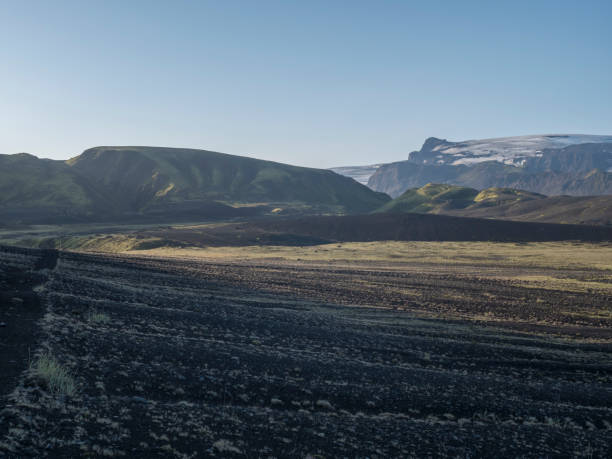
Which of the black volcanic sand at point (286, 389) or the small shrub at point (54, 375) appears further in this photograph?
the small shrub at point (54, 375)

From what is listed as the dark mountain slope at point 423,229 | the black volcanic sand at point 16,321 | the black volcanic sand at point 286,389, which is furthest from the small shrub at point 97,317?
the dark mountain slope at point 423,229

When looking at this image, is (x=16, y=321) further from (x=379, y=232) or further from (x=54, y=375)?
(x=379, y=232)

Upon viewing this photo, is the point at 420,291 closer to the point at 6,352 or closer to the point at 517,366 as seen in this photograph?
the point at 517,366

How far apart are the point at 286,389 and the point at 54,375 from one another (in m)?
6.44

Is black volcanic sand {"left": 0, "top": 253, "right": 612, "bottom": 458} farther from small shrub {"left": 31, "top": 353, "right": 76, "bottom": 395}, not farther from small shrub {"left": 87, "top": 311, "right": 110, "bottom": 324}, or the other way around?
small shrub {"left": 87, "top": 311, "right": 110, "bottom": 324}

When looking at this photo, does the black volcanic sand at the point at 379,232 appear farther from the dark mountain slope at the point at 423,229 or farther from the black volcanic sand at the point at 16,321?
the black volcanic sand at the point at 16,321

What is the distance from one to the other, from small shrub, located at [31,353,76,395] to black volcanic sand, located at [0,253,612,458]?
25 cm

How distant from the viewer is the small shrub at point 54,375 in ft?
30.1

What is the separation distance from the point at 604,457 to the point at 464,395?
447 cm

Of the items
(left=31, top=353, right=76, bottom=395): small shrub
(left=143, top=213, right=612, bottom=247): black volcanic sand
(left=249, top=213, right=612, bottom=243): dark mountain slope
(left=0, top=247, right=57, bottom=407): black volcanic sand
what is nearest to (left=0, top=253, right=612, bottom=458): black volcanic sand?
(left=31, top=353, right=76, bottom=395): small shrub

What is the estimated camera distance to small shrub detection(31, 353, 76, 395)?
919 centimetres

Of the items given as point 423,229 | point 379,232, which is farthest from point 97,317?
point 423,229

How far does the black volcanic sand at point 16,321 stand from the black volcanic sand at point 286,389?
38 cm

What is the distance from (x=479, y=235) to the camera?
119 m
